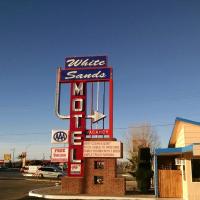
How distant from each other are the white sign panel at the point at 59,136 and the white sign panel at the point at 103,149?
1.92 m

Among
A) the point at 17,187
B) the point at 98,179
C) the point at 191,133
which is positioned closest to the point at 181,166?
the point at 191,133

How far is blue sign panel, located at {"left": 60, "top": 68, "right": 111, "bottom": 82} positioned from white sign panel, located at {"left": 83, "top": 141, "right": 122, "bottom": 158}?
5.59m

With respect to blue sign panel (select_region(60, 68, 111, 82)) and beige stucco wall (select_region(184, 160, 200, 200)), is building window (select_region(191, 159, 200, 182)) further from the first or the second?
blue sign panel (select_region(60, 68, 111, 82))

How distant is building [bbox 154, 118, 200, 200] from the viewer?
66.0ft

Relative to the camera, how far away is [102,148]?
25734mm

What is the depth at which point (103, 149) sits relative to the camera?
84.3ft

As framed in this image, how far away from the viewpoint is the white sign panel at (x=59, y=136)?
→ 87.8ft

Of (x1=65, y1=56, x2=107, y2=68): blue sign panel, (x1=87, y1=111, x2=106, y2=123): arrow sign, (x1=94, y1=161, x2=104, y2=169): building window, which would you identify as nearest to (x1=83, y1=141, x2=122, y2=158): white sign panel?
(x1=94, y1=161, x2=104, y2=169): building window

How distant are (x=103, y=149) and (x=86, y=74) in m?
6.77

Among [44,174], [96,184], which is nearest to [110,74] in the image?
[96,184]

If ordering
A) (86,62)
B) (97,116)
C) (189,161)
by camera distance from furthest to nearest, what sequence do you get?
(86,62) < (97,116) < (189,161)

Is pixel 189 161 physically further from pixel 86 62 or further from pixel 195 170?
pixel 86 62

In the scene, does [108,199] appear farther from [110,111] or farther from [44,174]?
[44,174]

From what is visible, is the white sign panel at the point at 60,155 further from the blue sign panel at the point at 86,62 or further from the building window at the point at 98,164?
the blue sign panel at the point at 86,62
